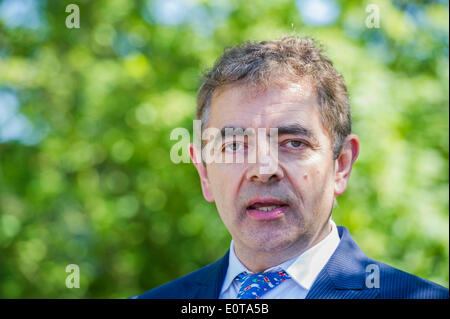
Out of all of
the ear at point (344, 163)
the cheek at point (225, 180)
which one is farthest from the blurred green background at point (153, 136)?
the cheek at point (225, 180)

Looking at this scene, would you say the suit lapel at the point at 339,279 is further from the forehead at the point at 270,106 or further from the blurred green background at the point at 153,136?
the blurred green background at the point at 153,136

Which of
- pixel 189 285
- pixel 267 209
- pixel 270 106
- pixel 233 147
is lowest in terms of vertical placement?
pixel 189 285

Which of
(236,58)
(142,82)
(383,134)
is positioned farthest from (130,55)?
(236,58)

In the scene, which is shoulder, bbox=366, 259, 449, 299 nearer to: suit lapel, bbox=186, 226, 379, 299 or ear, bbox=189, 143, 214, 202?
suit lapel, bbox=186, 226, 379, 299

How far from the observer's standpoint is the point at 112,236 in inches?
204

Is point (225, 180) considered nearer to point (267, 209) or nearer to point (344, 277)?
point (267, 209)

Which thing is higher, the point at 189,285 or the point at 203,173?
the point at 203,173

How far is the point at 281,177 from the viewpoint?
201cm

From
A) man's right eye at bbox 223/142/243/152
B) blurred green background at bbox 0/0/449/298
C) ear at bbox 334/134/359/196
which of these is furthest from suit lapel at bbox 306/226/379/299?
blurred green background at bbox 0/0/449/298

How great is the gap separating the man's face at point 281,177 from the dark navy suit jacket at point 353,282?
0.47ft

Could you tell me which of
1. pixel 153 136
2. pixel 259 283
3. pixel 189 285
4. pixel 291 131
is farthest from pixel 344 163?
pixel 153 136

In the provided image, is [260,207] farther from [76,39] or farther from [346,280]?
[76,39]

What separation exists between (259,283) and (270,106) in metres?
0.74

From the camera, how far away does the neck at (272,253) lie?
2.10 m
